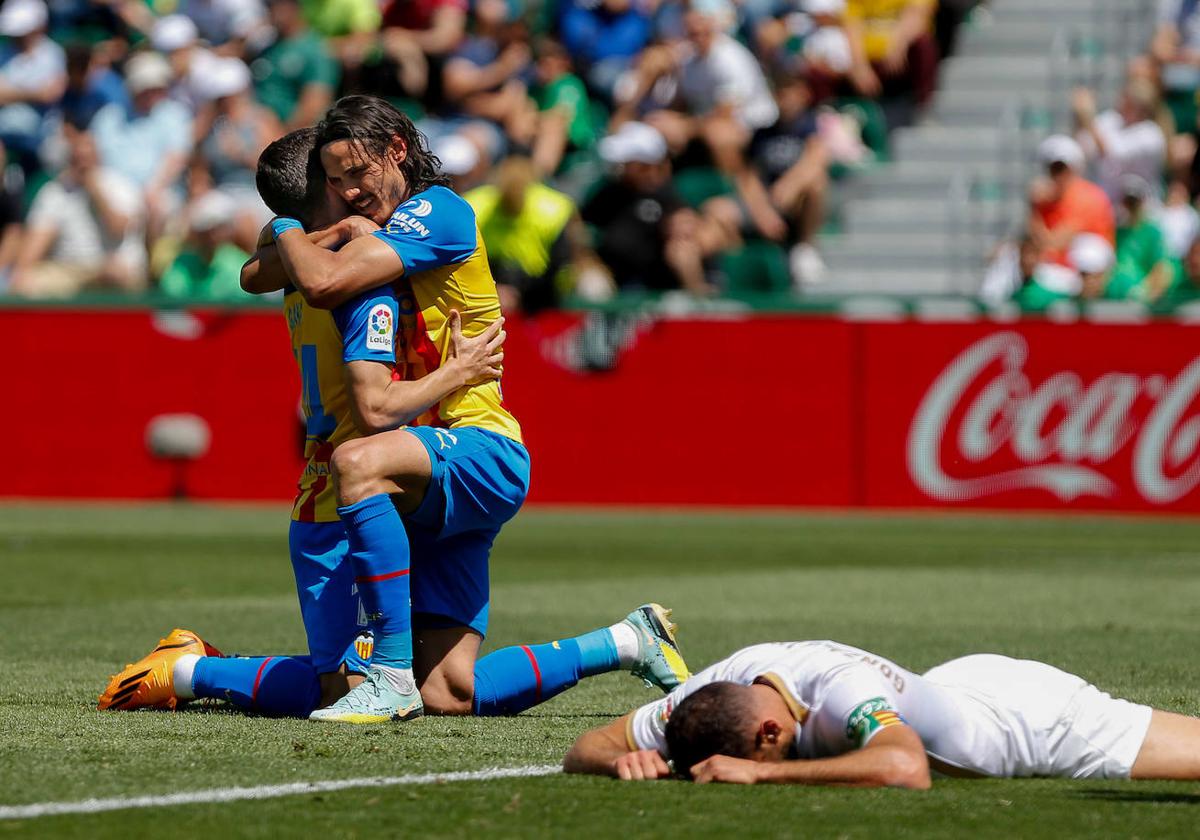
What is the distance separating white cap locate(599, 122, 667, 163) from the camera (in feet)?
59.9

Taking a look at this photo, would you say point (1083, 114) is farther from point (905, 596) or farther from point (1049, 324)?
point (905, 596)

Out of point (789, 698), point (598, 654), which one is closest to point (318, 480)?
point (598, 654)

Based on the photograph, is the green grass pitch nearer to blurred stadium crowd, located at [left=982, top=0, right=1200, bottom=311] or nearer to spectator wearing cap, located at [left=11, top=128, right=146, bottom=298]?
blurred stadium crowd, located at [left=982, top=0, right=1200, bottom=311]

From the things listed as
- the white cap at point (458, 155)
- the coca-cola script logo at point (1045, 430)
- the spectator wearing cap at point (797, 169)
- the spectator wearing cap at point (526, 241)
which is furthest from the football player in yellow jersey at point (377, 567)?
the spectator wearing cap at point (797, 169)

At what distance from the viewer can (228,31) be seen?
72.3ft

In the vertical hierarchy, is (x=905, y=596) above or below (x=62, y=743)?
below

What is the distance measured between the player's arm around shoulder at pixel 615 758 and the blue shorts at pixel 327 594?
1.28 m

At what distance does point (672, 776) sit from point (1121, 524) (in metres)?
11.9

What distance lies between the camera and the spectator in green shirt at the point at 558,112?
771 inches

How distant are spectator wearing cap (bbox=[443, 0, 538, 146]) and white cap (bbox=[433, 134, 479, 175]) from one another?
102cm

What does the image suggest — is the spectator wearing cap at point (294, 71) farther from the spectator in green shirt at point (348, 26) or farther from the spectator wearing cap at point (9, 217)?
the spectator wearing cap at point (9, 217)

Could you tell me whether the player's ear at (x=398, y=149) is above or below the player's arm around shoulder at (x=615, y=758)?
above

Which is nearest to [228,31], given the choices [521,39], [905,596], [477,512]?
[521,39]

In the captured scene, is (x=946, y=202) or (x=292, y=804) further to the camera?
(x=946, y=202)
